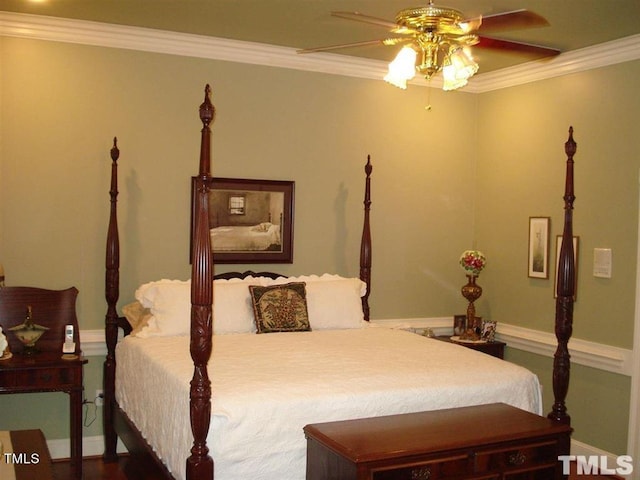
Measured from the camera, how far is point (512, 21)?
117 inches

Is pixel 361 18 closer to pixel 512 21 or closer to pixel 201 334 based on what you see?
pixel 512 21

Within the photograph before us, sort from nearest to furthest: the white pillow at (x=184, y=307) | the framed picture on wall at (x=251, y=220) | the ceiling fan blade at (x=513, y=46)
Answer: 1. the ceiling fan blade at (x=513, y=46)
2. the white pillow at (x=184, y=307)
3. the framed picture on wall at (x=251, y=220)

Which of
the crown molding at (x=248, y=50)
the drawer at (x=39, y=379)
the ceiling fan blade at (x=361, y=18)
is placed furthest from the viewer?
the crown molding at (x=248, y=50)

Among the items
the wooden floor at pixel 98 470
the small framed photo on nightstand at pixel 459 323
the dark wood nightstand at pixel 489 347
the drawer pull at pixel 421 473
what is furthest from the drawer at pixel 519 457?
the small framed photo on nightstand at pixel 459 323

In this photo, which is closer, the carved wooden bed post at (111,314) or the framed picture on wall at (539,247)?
the carved wooden bed post at (111,314)

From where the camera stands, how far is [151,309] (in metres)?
4.17

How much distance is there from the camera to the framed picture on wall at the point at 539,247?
197 inches

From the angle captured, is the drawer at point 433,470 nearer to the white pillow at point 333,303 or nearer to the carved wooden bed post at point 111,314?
the white pillow at point 333,303

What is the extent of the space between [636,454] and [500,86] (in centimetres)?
287

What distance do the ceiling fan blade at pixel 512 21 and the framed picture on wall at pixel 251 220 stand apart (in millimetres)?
2193

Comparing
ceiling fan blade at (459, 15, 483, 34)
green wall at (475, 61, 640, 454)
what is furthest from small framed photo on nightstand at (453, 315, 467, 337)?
ceiling fan blade at (459, 15, 483, 34)

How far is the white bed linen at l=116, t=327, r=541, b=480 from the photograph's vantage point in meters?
2.81

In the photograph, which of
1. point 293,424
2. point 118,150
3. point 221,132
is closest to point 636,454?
point 293,424

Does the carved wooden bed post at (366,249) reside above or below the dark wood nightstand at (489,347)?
above
